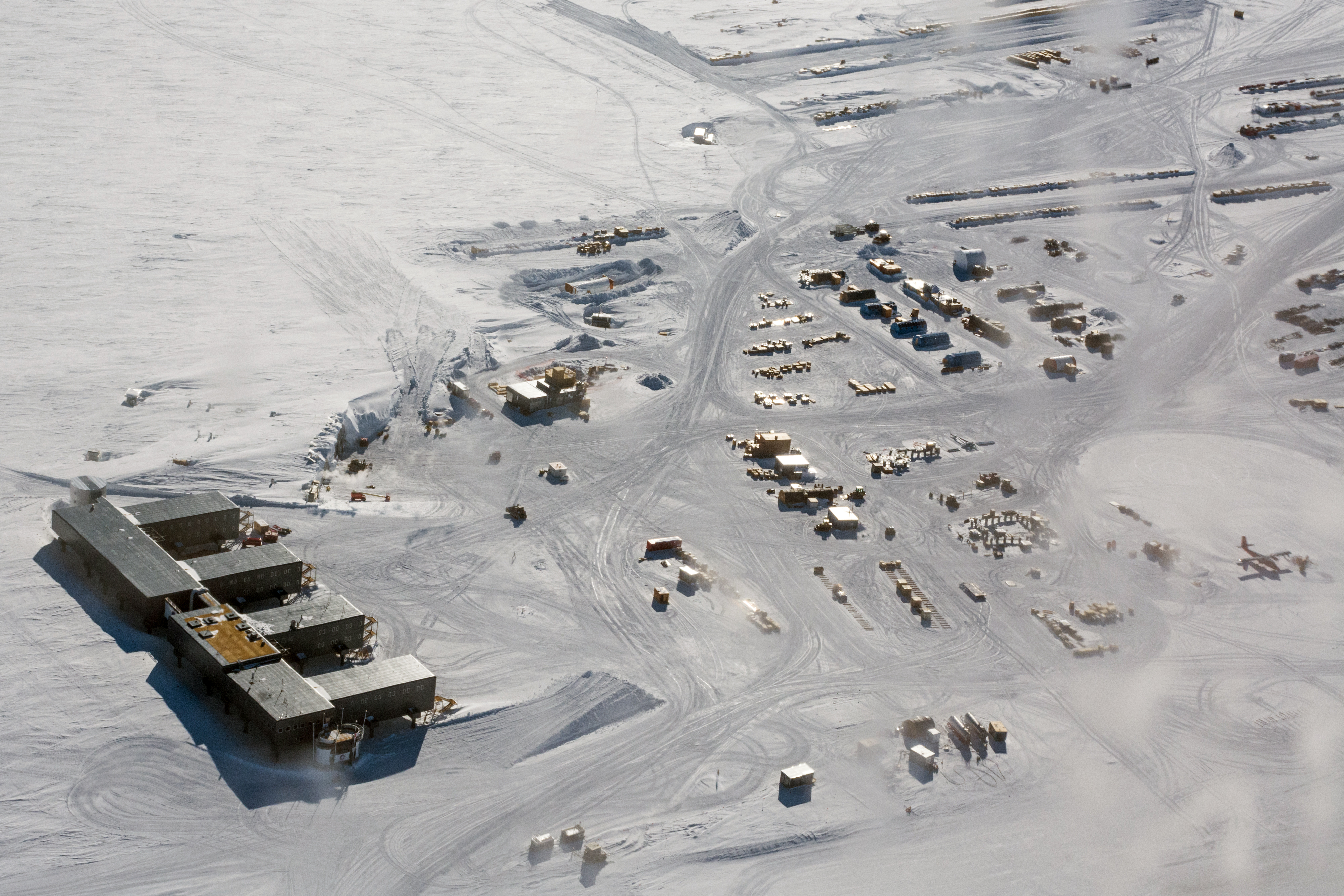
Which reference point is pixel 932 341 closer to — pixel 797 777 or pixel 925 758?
pixel 925 758

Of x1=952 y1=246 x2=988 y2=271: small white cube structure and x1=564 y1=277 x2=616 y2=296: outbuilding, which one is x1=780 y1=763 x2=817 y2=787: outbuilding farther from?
x1=952 y1=246 x2=988 y2=271: small white cube structure

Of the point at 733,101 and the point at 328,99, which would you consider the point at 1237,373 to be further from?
the point at 328,99

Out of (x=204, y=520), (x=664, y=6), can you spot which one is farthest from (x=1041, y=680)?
(x=664, y=6)

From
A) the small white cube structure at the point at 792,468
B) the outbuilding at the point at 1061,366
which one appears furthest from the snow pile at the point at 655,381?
the outbuilding at the point at 1061,366

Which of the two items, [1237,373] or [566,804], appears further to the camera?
[1237,373]

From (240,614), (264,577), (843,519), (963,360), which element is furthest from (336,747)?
(963,360)

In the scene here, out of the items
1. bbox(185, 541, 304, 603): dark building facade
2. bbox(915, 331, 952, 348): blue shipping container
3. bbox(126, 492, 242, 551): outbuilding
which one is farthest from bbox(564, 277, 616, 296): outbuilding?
bbox(185, 541, 304, 603): dark building facade
